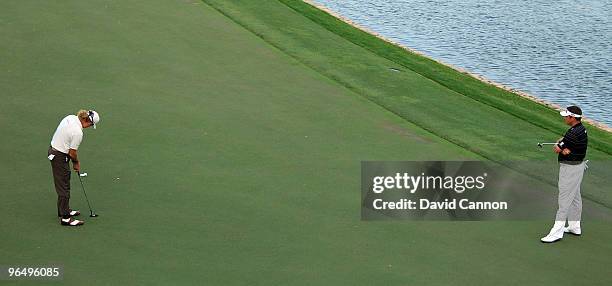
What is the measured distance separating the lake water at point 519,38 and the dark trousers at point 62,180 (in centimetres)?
1132

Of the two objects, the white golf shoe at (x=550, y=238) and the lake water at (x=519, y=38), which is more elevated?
the lake water at (x=519, y=38)

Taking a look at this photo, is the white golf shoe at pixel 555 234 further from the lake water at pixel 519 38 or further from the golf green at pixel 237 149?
the lake water at pixel 519 38

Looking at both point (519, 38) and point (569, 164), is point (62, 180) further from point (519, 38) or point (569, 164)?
point (519, 38)

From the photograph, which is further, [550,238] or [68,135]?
[550,238]

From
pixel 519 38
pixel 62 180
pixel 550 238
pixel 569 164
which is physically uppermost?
pixel 519 38

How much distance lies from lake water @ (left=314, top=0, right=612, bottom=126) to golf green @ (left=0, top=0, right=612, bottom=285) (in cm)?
220

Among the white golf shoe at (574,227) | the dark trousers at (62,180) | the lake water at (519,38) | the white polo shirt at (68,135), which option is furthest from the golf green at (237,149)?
the lake water at (519,38)

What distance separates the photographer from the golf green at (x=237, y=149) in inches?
407

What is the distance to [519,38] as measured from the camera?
2495 centimetres

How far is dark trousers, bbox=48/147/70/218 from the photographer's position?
10867mm

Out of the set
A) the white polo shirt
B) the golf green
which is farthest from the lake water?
the white polo shirt

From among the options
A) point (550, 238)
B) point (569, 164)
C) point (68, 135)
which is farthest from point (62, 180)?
point (569, 164)

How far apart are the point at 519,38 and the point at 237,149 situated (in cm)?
1356

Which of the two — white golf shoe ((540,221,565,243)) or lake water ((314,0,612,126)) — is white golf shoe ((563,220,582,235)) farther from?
lake water ((314,0,612,126))
